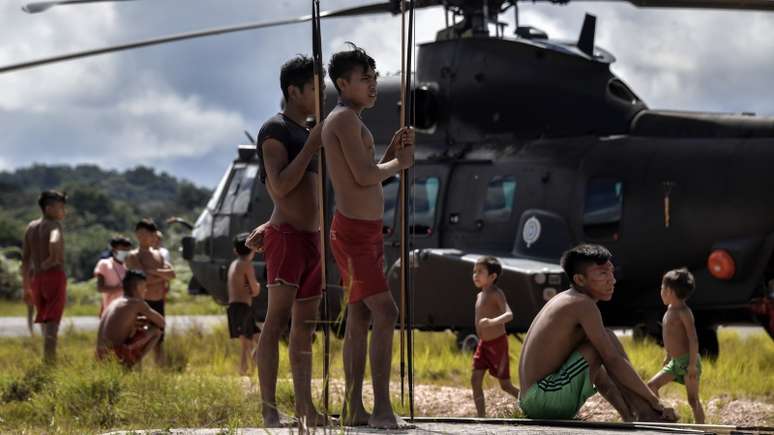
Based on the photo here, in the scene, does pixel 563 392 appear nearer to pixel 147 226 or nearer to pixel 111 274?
pixel 147 226

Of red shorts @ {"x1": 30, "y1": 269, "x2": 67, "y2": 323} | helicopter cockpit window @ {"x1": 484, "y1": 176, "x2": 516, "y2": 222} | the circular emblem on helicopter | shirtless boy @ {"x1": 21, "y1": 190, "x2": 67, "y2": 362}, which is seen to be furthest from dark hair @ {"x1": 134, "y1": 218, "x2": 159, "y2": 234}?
the circular emblem on helicopter

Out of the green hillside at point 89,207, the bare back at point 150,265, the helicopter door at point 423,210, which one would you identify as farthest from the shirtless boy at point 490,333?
the green hillside at point 89,207

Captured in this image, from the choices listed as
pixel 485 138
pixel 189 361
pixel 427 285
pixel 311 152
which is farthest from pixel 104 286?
pixel 311 152

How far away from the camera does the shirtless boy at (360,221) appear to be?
5355 mm

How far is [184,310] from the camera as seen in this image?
2552 cm

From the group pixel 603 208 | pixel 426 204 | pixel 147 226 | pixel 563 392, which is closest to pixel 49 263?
pixel 147 226

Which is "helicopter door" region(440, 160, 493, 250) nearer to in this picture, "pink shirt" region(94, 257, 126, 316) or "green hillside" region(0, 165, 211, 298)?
"pink shirt" region(94, 257, 126, 316)

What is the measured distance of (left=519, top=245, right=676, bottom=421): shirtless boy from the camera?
19.3 ft

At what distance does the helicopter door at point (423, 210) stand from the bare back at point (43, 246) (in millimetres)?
3124

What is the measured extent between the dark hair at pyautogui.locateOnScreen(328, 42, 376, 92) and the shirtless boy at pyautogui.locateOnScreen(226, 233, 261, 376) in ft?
17.7

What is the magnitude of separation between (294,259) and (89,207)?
81176mm

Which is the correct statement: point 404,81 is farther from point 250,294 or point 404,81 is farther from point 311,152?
point 250,294

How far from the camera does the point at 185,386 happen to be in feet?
26.8

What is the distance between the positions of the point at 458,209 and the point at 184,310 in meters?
14.5
